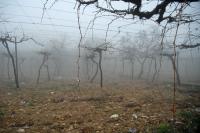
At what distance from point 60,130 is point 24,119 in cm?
208

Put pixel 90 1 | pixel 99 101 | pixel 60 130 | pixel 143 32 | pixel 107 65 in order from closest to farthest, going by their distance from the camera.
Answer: pixel 90 1
pixel 60 130
pixel 99 101
pixel 143 32
pixel 107 65

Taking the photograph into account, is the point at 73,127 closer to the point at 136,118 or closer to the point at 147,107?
the point at 136,118

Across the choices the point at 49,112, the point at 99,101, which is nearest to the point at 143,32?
the point at 99,101

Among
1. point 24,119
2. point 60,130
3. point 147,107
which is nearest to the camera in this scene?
point 60,130

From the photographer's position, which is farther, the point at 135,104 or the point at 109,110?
the point at 135,104

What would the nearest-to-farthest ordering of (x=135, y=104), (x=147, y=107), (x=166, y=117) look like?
(x=166, y=117)
(x=147, y=107)
(x=135, y=104)

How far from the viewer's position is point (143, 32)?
42719 mm

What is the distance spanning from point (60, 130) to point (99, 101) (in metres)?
5.07

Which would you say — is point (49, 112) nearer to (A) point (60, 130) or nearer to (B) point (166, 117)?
(A) point (60, 130)

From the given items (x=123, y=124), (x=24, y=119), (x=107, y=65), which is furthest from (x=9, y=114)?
(x=107, y=65)

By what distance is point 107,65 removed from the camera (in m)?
54.0

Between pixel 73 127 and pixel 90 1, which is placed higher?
pixel 90 1

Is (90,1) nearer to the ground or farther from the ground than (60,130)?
farther from the ground

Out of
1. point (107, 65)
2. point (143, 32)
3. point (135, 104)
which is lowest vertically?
point (107, 65)
